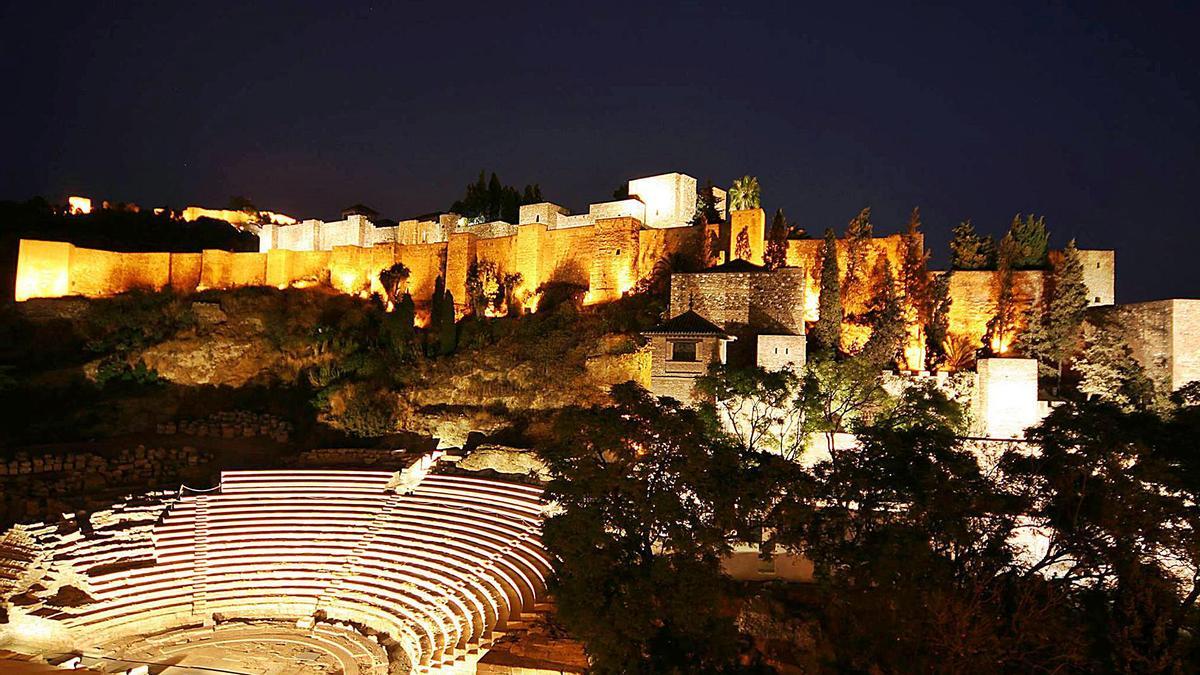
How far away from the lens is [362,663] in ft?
38.2

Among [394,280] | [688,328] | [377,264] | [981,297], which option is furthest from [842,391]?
[377,264]

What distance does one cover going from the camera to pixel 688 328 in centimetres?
1819

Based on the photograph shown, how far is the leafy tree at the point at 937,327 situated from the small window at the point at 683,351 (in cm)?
922

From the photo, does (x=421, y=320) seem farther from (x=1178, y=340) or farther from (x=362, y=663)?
(x=1178, y=340)

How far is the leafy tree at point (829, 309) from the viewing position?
69.4 ft

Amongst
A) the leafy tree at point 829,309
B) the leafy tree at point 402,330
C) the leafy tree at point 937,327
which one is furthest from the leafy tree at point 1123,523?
the leafy tree at point 402,330

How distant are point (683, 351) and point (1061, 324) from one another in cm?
1201

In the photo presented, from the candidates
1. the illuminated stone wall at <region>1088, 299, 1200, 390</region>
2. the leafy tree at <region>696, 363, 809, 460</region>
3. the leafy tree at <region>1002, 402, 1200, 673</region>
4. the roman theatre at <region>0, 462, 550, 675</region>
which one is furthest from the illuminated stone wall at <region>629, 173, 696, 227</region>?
the leafy tree at <region>1002, 402, 1200, 673</region>

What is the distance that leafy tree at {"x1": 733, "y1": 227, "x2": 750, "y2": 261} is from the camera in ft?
77.7

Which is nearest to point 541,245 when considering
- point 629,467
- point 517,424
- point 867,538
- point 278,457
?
point 517,424

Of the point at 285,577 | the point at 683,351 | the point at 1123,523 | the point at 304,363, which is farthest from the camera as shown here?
the point at 304,363

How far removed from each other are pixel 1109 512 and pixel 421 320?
1019 inches

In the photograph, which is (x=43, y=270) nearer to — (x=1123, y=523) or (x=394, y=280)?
(x=394, y=280)

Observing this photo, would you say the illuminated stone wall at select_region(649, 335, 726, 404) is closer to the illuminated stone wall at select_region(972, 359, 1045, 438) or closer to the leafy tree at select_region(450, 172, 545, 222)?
the illuminated stone wall at select_region(972, 359, 1045, 438)
